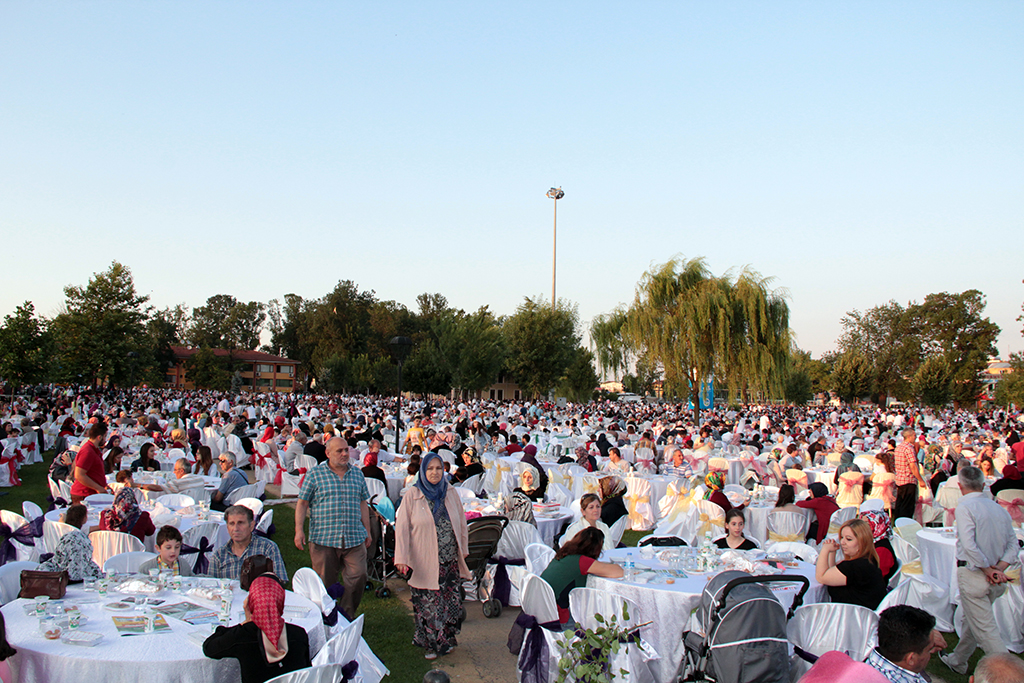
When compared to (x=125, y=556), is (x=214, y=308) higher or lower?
higher

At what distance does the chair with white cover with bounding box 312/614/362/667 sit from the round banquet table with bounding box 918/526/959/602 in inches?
226

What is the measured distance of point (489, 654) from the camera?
548 cm

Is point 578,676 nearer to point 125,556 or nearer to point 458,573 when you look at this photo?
point 458,573

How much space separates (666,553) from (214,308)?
106729 millimetres

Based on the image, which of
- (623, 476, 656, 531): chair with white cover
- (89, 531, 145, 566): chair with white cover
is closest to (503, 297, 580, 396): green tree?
(623, 476, 656, 531): chair with white cover

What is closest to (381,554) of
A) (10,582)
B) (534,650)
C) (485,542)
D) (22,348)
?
(485,542)

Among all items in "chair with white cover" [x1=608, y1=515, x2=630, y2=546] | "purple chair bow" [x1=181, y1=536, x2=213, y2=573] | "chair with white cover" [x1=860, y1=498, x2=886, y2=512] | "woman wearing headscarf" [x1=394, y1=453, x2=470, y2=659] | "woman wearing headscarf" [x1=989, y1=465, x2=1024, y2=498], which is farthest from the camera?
"woman wearing headscarf" [x1=989, y1=465, x2=1024, y2=498]

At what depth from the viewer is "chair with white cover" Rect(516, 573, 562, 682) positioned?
14.3 ft

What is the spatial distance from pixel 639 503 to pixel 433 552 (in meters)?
5.94

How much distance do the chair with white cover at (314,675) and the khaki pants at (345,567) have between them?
2.22m

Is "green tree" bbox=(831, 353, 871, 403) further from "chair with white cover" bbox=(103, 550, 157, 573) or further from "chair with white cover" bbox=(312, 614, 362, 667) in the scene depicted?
"chair with white cover" bbox=(312, 614, 362, 667)

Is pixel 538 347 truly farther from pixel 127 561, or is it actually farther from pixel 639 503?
pixel 127 561

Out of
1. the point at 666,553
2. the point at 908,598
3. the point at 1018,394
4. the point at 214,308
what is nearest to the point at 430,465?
the point at 666,553

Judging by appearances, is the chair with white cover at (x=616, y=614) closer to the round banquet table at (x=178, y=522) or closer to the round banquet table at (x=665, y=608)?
the round banquet table at (x=665, y=608)
